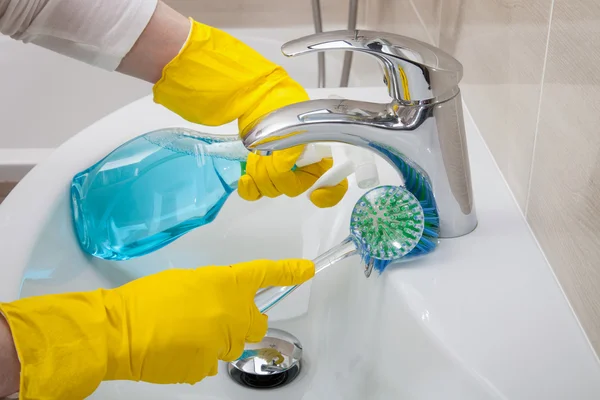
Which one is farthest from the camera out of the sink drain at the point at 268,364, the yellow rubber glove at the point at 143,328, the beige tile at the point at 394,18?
the beige tile at the point at 394,18

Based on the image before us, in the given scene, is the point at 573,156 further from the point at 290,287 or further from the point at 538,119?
the point at 290,287

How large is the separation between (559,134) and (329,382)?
0.78 ft

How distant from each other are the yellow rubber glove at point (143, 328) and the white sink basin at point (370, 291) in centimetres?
7

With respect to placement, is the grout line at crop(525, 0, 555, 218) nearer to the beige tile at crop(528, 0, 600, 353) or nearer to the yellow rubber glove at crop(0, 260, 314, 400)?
the beige tile at crop(528, 0, 600, 353)

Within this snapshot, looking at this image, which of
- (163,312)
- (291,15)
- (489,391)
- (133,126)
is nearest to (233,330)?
(163,312)

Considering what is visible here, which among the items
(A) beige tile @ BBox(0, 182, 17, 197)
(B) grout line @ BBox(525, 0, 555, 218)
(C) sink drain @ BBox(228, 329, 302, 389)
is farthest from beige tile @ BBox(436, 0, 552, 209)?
(A) beige tile @ BBox(0, 182, 17, 197)

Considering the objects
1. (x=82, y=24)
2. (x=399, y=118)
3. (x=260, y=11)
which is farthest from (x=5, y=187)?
(x=399, y=118)

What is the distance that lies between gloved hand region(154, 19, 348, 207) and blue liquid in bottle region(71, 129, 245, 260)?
0.03m

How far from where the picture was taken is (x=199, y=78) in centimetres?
57

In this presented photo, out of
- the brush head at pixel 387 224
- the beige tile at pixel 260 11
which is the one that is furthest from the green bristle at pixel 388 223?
the beige tile at pixel 260 11

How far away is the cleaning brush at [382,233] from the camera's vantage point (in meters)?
0.45

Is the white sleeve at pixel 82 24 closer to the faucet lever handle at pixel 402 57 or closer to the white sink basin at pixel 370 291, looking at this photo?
the white sink basin at pixel 370 291

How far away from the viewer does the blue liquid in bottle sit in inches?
21.7

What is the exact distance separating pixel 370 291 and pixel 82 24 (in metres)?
0.31
